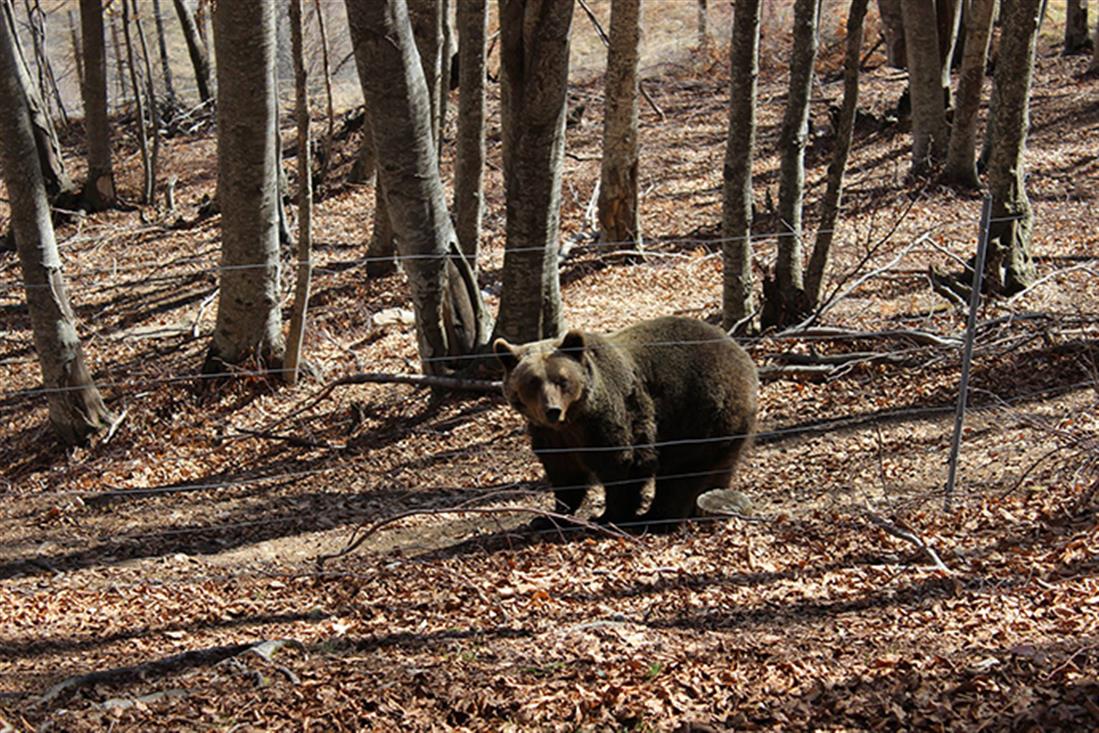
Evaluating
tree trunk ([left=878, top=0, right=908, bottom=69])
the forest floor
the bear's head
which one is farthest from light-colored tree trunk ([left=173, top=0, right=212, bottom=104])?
the bear's head

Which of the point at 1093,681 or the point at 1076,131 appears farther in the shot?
the point at 1076,131

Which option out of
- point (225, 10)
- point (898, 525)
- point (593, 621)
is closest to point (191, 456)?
point (225, 10)

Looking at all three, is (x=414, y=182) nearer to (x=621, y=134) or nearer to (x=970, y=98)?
(x=621, y=134)

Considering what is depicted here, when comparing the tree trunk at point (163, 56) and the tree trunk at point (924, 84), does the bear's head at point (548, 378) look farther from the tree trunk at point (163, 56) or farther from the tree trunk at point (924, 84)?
the tree trunk at point (163, 56)

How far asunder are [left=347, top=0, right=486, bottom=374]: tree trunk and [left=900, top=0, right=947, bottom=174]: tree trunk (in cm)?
1070

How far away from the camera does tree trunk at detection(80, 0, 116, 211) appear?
20734 mm

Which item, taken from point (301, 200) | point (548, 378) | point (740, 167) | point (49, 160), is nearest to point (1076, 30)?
point (740, 167)

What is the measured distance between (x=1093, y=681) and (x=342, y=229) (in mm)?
15992

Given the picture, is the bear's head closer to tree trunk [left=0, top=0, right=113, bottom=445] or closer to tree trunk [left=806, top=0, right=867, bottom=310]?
tree trunk [left=806, top=0, right=867, bottom=310]

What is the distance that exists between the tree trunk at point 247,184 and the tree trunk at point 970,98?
10555mm

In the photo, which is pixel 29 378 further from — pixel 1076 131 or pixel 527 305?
pixel 1076 131

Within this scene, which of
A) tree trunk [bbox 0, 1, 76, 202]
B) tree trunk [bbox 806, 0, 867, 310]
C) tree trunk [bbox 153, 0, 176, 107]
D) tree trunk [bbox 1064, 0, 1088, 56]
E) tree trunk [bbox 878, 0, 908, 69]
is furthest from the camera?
tree trunk [bbox 1064, 0, 1088, 56]

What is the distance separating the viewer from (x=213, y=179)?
23.8 metres

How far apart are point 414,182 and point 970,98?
33.2 feet
